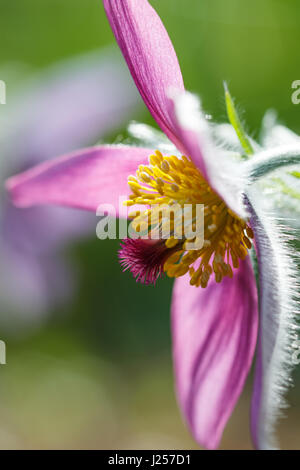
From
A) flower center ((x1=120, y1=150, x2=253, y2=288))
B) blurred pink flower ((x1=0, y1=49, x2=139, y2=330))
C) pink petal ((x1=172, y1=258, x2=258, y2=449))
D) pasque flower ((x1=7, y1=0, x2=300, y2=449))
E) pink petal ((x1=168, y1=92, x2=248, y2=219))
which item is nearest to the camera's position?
pink petal ((x1=168, y1=92, x2=248, y2=219))

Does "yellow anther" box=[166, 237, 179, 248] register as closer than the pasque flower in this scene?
No

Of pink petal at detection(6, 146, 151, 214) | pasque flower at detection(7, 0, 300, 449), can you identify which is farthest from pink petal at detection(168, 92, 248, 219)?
pink petal at detection(6, 146, 151, 214)

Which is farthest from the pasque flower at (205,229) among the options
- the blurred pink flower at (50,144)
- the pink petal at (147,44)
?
the blurred pink flower at (50,144)

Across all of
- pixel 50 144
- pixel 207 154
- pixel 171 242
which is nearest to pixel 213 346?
pixel 171 242

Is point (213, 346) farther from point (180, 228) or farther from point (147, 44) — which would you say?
point (147, 44)

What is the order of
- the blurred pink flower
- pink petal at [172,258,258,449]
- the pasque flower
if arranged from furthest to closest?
the blurred pink flower
pink petal at [172,258,258,449]
the pasque flower

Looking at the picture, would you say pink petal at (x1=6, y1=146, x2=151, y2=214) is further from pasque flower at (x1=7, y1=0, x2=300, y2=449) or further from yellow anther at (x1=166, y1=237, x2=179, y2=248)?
yellow anther at (x1=166, y1=237, x2=179, y2=248)
